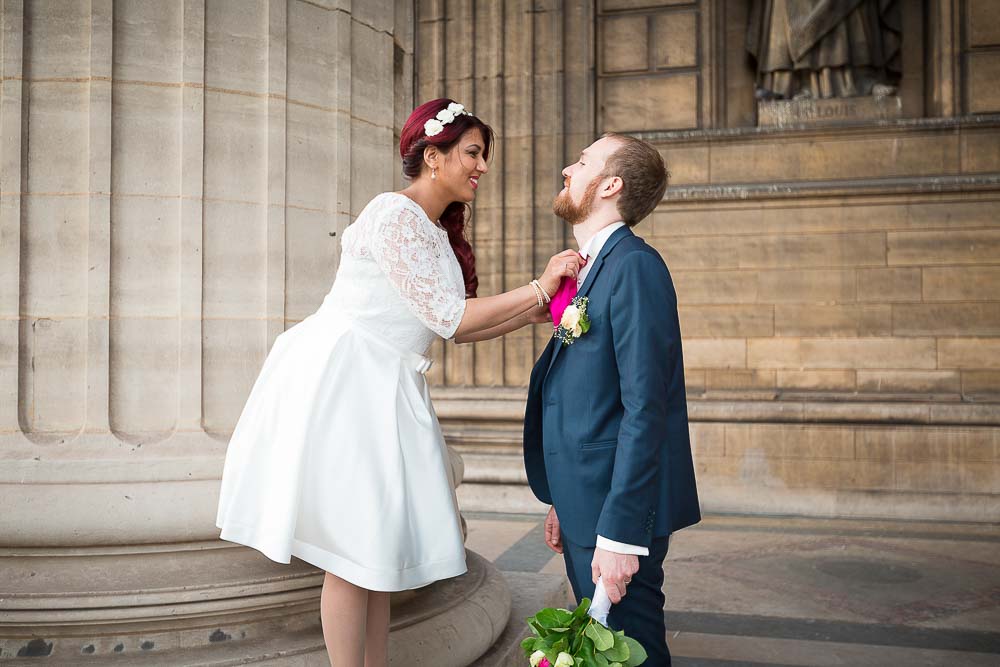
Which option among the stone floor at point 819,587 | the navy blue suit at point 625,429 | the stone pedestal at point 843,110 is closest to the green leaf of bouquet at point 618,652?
the navy blue suit at point 625,429

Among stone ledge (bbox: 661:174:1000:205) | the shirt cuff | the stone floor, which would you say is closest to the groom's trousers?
the shirt cuff

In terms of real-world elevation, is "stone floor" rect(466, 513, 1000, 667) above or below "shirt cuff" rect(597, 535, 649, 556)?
below

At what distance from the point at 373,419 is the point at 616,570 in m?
0.72

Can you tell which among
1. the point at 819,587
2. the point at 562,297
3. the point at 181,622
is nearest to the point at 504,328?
the point at 562,297

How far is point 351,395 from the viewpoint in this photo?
2340 millimetres

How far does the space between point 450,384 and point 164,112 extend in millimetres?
5464

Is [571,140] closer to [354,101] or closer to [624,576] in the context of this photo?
[354,101]

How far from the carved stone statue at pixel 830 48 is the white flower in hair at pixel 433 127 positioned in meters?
5.92

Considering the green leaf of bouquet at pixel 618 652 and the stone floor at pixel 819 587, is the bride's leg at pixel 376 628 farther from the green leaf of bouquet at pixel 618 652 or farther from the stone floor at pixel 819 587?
the stone floor at pixel 819 587

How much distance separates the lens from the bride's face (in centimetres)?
A: 251

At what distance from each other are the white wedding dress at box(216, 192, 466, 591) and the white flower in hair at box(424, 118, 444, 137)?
189 mm

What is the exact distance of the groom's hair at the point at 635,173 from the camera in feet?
7.27

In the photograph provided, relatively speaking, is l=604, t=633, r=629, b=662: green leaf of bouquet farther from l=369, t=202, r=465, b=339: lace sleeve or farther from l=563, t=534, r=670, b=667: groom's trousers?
l=369, t=202, r=465, b=339: lace sleeve

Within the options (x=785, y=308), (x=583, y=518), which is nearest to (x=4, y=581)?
(x=583, y=518)
